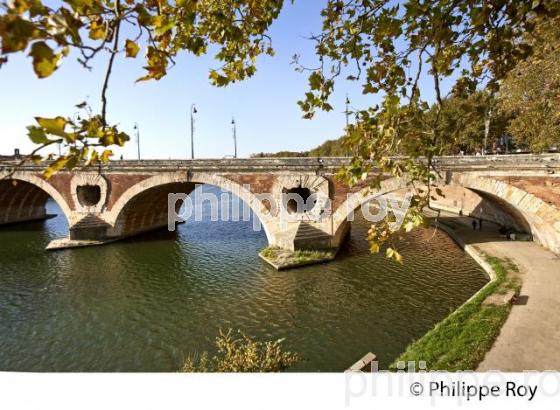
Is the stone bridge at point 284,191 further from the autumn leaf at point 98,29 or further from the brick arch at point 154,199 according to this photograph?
the autumn leaf at point 98,29

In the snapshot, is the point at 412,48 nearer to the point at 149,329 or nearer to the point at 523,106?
the point at 149,329

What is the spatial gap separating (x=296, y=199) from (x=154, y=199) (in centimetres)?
1238

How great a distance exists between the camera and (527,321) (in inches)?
401

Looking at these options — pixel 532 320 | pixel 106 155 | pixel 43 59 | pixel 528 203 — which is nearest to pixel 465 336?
pixel 532 320

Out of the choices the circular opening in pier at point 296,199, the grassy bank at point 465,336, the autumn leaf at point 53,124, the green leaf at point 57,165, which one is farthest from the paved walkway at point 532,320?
the circular opening in pier at point 296,199

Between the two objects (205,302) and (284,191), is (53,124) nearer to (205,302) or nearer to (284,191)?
(205,302)

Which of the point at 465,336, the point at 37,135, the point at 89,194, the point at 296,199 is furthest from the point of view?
the point at 89,194

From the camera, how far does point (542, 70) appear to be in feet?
47.7

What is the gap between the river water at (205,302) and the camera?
1068 cm

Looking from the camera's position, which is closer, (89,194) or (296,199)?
(296,199)

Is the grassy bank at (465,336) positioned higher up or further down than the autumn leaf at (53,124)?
further down

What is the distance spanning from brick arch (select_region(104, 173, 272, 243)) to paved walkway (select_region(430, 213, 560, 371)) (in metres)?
12.6

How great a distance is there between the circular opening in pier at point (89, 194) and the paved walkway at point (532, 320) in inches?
994

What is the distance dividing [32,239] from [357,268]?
24.7 meters
